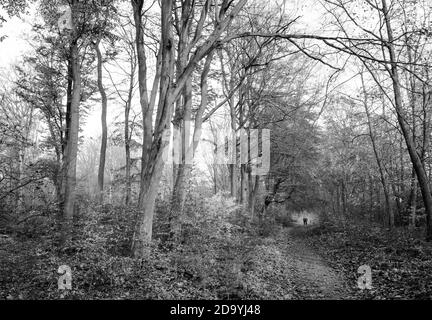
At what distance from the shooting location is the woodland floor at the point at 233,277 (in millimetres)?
5504

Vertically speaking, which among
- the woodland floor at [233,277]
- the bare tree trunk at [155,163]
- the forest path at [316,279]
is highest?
the bare tree trunk at [155,163]

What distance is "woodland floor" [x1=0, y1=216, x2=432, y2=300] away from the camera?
5504mm

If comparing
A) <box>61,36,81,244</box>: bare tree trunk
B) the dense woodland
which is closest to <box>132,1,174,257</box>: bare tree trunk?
the dense woodland

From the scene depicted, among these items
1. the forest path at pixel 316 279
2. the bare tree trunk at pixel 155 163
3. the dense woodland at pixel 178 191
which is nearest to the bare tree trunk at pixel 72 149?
the dense woodland at pixel 178 191

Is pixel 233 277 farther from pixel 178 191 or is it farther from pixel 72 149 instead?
pixel 72 149

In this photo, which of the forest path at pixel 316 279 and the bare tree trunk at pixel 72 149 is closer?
the forest path at pixel 316 279

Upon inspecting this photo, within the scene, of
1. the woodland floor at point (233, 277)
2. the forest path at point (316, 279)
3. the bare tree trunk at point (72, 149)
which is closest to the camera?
the woodland floor at point (233, 277)

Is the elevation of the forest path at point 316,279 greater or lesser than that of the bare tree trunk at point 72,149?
lesser

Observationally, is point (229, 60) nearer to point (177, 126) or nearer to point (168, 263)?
point (177, 126)

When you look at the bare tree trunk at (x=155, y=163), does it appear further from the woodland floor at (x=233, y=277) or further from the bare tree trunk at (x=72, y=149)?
the bare tree trunk at (x=72, y=149)

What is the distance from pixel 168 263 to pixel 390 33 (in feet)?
37.9

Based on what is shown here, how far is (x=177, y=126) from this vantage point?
1177 centimetres
